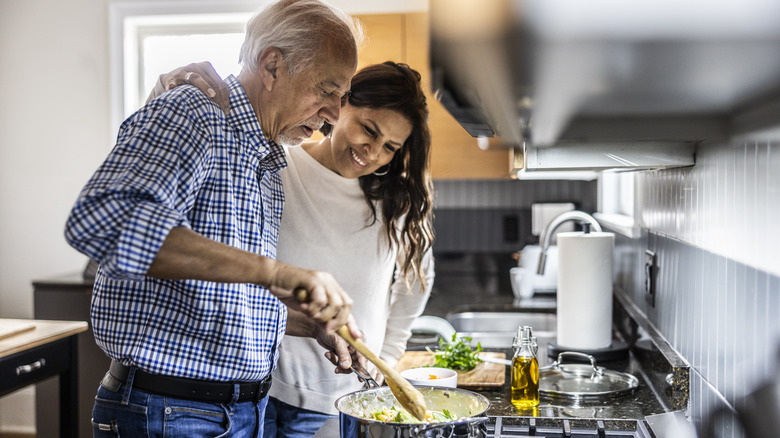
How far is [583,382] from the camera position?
167 cm

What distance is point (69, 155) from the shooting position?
3951 mm

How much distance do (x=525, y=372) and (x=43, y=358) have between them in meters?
1.74

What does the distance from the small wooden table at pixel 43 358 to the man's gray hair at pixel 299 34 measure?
4.93 feet

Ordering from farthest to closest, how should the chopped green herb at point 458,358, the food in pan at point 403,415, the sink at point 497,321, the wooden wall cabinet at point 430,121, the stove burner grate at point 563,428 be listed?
the wooden wall cabinet at point 430,121 < the sink at point 497,321 < the chopped green herb at point 458,358 < the stove burner grate at point 563,428 < the food in pan at point 403,415

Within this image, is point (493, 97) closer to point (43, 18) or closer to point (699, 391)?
point (699, 391)

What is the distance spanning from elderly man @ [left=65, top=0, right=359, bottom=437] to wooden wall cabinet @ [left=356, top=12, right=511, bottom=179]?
6.98 ft

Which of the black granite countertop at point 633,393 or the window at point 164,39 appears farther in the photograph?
the window at point 164,39

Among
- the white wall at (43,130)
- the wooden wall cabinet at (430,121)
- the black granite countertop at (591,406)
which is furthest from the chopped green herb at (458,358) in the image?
the white wall at (43,130)

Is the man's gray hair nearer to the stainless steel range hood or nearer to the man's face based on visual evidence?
the man's face

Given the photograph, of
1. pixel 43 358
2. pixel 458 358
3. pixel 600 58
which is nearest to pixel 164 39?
pixel 43 358

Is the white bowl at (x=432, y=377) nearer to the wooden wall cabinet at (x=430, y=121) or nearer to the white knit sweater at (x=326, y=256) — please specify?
the white knit sweater at (x=326, y=256)

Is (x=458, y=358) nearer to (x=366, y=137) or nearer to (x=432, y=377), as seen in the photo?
(x=432, y=377)

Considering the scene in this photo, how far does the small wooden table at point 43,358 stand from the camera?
7.49ft

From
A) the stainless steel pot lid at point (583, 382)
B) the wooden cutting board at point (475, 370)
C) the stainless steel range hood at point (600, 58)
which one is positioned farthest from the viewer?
the wooden cutting board at point (475, 370)
